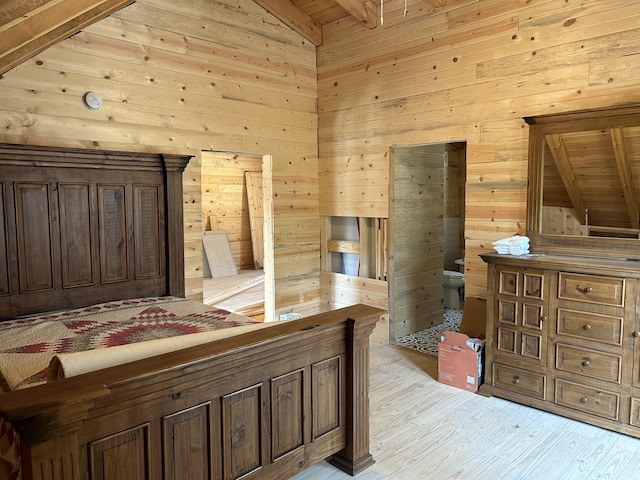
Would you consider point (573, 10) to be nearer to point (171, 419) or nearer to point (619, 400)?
point (619, 400)

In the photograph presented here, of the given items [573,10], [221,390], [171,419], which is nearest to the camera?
[171,419]

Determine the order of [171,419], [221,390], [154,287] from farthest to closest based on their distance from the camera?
1. [154,287]
2. [221,390]
3. [171,419]

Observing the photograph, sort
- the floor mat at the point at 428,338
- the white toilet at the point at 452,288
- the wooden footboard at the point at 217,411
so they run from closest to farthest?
the wooden footboard at the point at 217,411 → the floor mat at the point at 428,338 → the white toilet at the point at 452,288

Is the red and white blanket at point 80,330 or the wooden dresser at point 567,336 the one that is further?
the wooden dresser at point 567,336

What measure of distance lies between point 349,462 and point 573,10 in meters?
3.40

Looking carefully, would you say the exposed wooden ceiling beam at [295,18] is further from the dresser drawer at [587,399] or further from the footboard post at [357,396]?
the dresser drawer at [587,399]

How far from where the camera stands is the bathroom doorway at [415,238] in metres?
4.75

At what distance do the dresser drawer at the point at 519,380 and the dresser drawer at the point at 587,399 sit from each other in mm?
107

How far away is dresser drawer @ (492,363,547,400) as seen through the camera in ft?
10.5

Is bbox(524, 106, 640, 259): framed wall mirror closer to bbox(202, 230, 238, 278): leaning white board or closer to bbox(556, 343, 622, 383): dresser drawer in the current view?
bbox(556, 343, 622, 383): dresser drawer

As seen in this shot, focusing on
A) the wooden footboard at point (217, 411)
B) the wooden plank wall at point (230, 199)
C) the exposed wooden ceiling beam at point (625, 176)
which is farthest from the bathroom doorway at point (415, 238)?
the wooden plank wall at point (230, 199)

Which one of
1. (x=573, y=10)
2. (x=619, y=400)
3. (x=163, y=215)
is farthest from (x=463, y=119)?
(x=163, y=215)

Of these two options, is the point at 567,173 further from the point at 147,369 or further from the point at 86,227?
the point at 86,227

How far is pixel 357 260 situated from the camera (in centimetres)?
514
